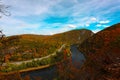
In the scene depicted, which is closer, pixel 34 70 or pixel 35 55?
pixel 34 70

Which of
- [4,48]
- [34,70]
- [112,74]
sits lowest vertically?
[34,70]

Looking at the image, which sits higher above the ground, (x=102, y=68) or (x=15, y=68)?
(x=102, y=68)

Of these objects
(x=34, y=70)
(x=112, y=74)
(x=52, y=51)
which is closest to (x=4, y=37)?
(x=112, y=74)

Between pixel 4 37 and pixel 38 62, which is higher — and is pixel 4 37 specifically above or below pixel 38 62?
above

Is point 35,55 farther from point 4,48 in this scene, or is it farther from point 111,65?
point 4,48

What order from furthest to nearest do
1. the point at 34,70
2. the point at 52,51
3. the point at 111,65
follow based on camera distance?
1. the point at 52,51
2. the point at 34,70
3. the point at 111,65

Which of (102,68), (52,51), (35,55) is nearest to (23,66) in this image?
(35,55)

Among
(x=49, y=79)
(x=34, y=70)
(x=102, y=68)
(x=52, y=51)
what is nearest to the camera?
(x=102, y=68)

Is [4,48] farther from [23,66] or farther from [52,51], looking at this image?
[52,51]

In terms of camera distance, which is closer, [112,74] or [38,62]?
[112,74]
